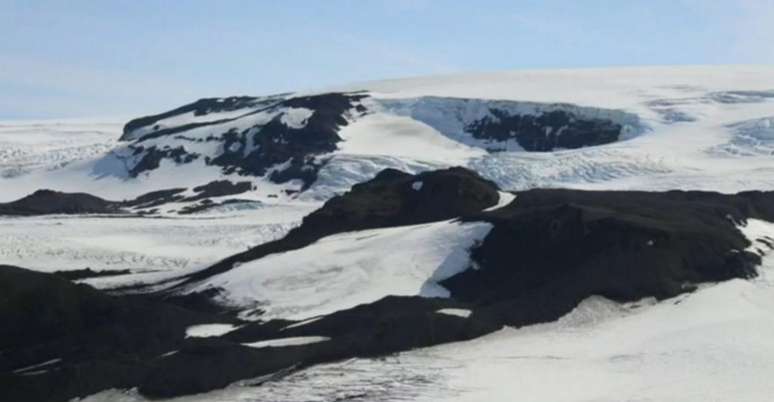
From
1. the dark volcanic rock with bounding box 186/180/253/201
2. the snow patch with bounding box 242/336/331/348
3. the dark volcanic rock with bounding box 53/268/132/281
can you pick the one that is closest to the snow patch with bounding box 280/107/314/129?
the dark volcanic rock with bounding box 186/180/253/201

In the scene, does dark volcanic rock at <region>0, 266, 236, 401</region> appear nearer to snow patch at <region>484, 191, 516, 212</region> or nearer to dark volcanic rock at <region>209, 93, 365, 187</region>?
snow patch at <region>484, 191, 516, 212</region>

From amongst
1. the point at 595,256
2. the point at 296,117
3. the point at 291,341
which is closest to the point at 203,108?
the point at 296,117

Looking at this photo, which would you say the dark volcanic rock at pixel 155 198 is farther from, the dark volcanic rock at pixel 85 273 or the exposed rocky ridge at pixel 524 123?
the dark volcanic rock at pixel 85 273

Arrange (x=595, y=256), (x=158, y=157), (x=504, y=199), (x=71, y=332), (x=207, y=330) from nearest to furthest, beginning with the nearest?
(x=71, y=332)
(x=207, y=330)
(x=595, y=256)
(x=504, y=199)
(x=158, y=157)

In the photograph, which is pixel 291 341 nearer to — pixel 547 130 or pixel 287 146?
pixel 287 146

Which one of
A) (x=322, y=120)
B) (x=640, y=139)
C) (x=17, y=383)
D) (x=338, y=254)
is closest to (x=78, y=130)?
(x=322, y=120)

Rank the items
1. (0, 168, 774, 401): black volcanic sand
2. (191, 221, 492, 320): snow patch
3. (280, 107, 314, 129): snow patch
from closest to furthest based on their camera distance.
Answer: (0, 168, 774, 401): black volcanic sand
(191, 221, 492, 320): snow patch
(280, 107, 314, 129): snow patch
